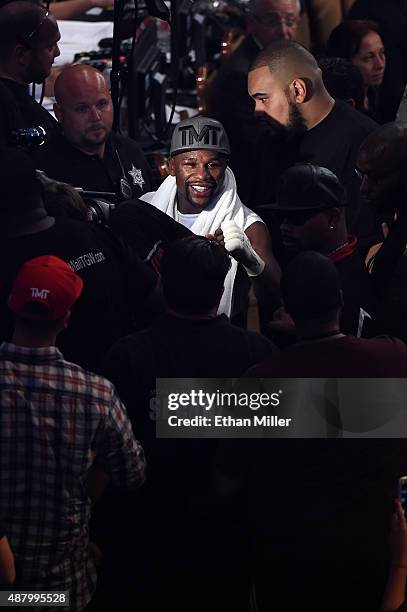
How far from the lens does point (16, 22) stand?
4293 mm

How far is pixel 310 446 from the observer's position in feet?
8.72

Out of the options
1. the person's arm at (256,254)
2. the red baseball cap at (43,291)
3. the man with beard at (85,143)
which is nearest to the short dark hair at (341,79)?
the man with beard at (85,143)

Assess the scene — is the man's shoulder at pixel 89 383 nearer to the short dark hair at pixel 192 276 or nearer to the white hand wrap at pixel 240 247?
the short dark hair at pixel 192 276

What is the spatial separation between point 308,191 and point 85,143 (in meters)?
1.03

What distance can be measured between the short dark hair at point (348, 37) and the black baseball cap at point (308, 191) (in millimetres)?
1891

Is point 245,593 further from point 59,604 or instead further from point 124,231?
point 124,231

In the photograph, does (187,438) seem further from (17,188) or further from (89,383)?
(17,188)

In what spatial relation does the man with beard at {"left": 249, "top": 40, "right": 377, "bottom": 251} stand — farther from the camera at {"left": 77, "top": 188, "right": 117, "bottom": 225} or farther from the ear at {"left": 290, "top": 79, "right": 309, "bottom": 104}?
→ the camera at {"left": 77, "top": 188, "right": 117, "bottom": 225}

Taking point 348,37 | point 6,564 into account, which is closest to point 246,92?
point 348,37

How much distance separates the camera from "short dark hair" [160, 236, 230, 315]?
282 cm

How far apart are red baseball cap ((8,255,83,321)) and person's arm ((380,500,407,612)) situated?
2.89 ft

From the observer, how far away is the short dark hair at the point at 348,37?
528 centimetres

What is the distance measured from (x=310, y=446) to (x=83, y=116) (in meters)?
1.93

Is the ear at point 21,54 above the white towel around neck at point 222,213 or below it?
above
